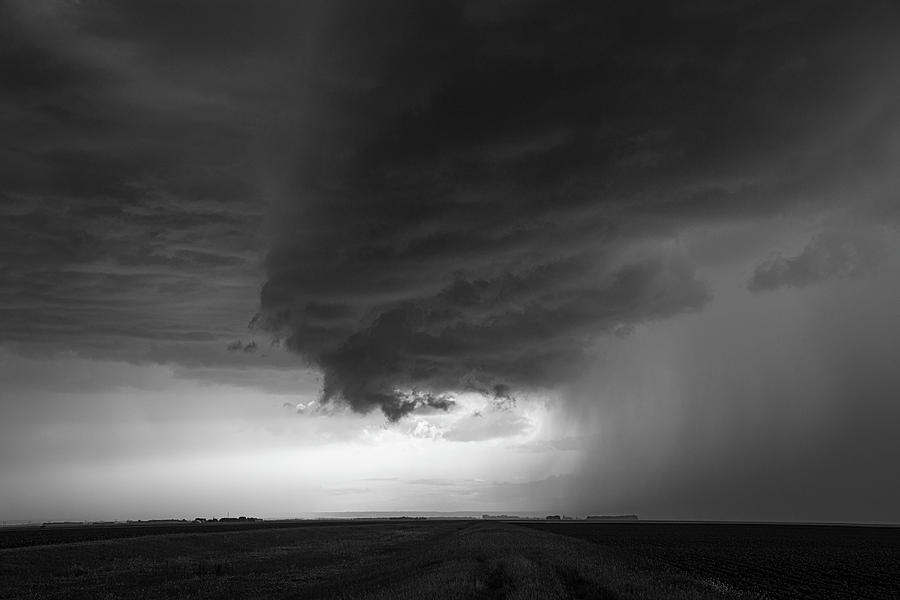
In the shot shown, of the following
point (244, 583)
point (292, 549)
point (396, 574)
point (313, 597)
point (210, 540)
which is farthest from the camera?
point (210, 540)

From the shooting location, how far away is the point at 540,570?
33.4 m

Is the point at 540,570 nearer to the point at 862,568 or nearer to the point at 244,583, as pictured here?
the point at 244,583

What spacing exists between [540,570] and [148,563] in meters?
38.7

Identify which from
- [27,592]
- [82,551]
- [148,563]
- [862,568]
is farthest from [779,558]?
[82,551]

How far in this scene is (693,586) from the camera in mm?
30234

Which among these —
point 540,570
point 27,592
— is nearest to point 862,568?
point 540,570

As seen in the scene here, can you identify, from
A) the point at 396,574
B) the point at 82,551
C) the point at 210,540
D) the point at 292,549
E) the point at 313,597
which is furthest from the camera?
the point at 210,540

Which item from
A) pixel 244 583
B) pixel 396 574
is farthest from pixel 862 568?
pixel 244 583

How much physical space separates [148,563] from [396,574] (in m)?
29.1

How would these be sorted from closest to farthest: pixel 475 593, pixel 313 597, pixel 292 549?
pixel 475 593
pixel 313 597
pixel 292 549

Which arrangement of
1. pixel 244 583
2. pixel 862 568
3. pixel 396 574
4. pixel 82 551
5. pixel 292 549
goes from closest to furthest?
1. pixel 396 574
2. pixel 244 583
3. pixel 862 568
4. pixel 82 551
5. pixel 292 549

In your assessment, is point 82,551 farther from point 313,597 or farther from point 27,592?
point 313,597

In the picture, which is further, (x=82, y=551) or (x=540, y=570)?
(x=82, y=551)

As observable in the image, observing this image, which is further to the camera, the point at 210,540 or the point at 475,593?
the point at 210,540
